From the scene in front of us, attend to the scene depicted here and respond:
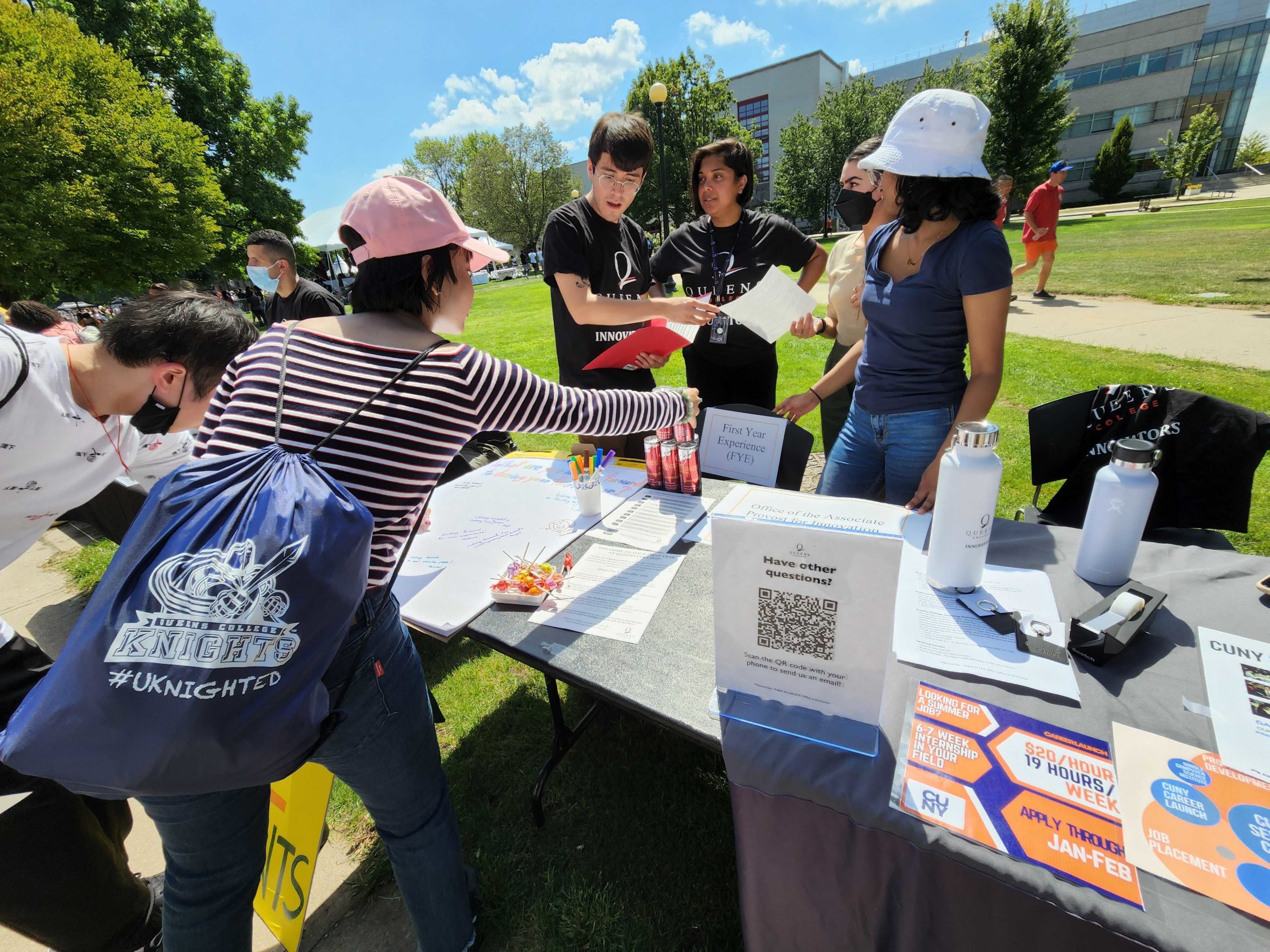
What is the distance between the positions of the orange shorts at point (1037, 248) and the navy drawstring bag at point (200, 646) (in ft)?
36.6

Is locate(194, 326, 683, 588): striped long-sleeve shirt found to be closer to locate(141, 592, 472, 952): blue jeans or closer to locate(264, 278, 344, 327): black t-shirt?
locate(141, 592, 472, 952): blue jeans

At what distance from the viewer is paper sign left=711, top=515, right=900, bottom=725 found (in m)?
0.82

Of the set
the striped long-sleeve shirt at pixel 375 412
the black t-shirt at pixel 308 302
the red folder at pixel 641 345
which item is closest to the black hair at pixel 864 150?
the red folder at pixel 641 345

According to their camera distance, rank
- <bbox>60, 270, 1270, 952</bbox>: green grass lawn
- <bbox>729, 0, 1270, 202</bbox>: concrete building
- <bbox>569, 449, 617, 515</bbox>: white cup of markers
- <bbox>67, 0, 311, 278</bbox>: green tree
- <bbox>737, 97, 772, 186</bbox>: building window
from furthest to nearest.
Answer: <bbox>737, 97, 772, 186</bbox>: building window → <bbox>729, 0, 1270, 202</bbox>: concrete building → <bbox>67, 0, 311, 278</bbox>: green tree → <bbox>569, 449, 617, 515</bbox>: white cup of markers → <bbox>60, 270, 1270, 952</bbox>: green grass lawn

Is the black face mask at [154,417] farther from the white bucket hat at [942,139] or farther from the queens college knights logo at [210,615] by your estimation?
the white bucket hat at [942,139]

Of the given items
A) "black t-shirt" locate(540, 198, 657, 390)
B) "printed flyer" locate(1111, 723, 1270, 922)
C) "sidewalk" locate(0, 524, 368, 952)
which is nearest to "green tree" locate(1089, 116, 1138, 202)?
"black t-shirt" locate(540, 198, 657, 390)

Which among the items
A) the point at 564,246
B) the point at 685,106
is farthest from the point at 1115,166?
the point at 564,246

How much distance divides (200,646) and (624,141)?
2.12 metres

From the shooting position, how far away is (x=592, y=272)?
94.6 inches

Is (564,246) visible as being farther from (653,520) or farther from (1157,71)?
(1157,71)

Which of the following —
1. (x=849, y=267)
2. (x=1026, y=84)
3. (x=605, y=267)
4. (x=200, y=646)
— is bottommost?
(x=200, y=646)

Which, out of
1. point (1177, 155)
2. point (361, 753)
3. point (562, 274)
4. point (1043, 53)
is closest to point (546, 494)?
point (562, 274)

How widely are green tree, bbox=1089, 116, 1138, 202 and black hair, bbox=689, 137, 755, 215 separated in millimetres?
44454

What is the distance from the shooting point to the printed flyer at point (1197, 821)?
65 cm
